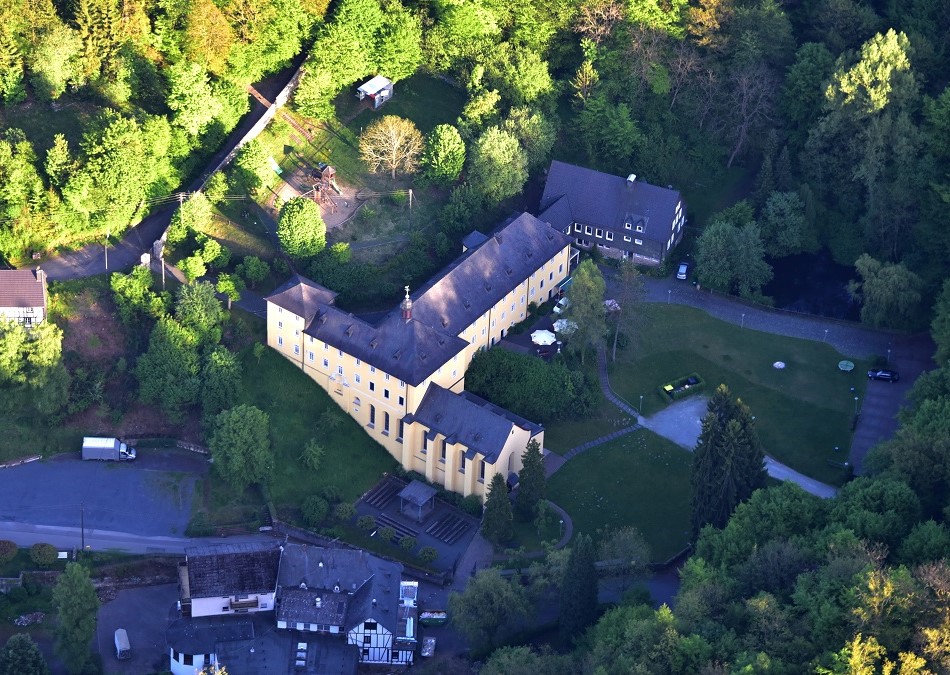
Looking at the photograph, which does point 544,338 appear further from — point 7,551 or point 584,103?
point 7,551

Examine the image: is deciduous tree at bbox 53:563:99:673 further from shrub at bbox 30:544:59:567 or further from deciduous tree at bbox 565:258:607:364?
deciduous tree at bbox 565:258:607:364

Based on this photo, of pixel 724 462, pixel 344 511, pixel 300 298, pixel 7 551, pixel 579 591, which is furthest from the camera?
pixel 300 298

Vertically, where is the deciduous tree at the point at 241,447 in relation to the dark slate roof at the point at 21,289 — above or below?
below

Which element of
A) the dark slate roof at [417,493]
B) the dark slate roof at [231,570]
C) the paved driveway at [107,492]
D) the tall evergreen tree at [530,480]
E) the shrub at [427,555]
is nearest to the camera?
the dark slate roof at [231,570]

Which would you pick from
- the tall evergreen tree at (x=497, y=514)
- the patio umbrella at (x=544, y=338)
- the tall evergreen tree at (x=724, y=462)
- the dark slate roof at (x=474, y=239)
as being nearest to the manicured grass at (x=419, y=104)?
the dark slate roof at (x=474, y=239)

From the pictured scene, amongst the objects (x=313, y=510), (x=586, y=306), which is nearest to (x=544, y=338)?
(x=586, y=306)

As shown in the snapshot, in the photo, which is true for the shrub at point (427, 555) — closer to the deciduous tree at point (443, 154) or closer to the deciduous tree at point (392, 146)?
the deciduous tree at point (443, 154)

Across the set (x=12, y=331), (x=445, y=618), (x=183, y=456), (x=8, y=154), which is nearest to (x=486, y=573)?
(x=445, y=618)
